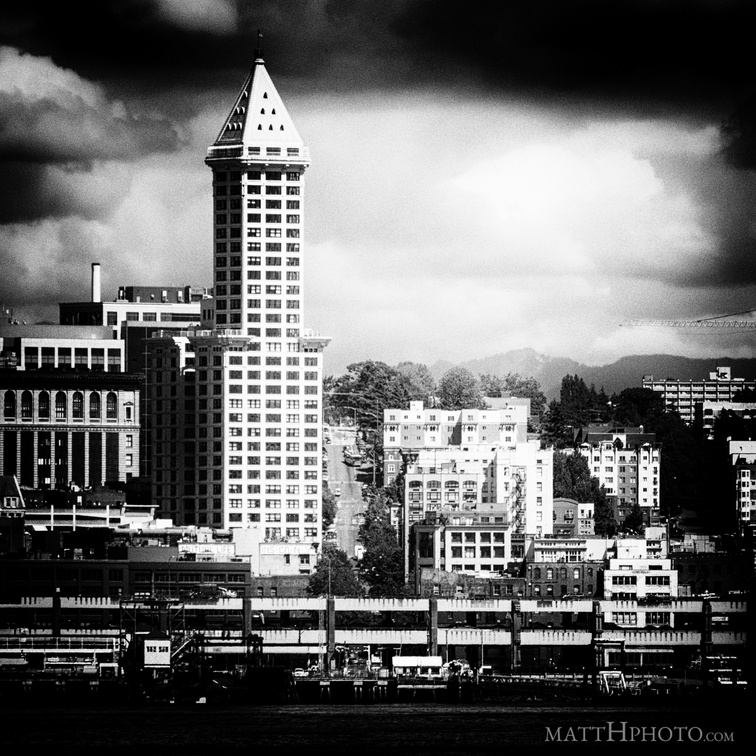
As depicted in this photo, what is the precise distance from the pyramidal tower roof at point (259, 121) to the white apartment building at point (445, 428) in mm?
24936

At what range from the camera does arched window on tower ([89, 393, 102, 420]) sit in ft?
486

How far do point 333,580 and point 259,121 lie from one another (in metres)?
25.4

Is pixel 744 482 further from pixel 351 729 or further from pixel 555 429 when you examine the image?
pixel 351 729

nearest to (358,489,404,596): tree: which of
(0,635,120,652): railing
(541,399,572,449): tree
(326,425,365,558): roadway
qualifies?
(326,425,365,558): roadway

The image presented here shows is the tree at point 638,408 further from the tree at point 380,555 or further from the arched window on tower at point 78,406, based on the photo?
the arched window on tower at point 78,406

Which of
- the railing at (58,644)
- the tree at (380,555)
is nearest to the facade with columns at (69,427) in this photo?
the tree at (380,555)

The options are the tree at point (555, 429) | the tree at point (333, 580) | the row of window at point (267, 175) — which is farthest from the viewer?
the tree at point (555, 429)

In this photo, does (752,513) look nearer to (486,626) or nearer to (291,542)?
(291,542)

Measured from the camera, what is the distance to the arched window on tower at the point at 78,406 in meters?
149

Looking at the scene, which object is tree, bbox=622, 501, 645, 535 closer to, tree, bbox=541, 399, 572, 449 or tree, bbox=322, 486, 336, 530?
tree, bbox=322, 486, 336, 530

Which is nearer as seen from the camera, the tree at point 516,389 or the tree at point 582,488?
the tree at point 582,488

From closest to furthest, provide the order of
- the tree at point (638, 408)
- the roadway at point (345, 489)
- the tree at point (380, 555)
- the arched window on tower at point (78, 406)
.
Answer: the tree at point (380, 555), the roadway at point (345, 489), the arched window on tower at point (78, 406), the tree at point (638, 408)

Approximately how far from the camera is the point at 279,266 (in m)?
141

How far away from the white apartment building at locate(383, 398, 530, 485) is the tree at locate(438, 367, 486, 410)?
861cm
